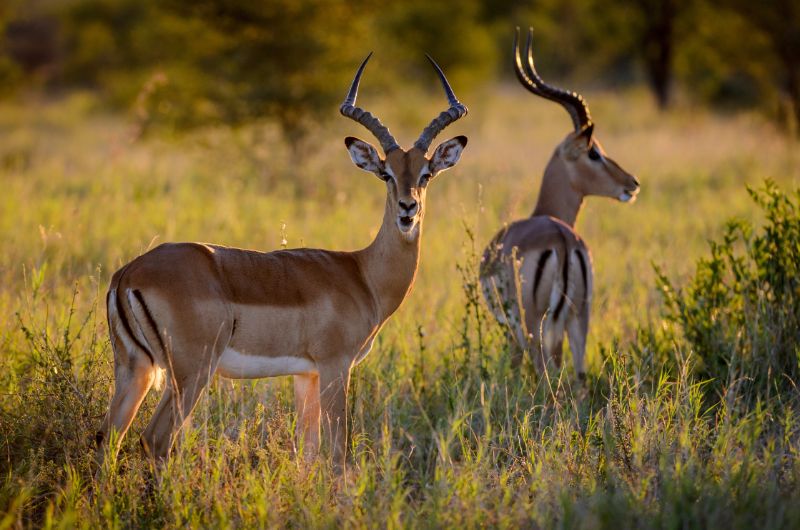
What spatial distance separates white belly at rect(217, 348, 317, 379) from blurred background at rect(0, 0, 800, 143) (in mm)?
4361

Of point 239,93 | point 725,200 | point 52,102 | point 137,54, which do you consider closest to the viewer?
point 725,200

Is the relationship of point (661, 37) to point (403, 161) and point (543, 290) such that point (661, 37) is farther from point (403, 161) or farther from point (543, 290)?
point (403, 161)

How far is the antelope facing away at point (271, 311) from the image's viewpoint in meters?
3.65

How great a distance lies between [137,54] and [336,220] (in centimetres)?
1456

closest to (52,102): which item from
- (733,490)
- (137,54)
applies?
(137,54)

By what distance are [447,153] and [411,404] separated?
1.25 meters

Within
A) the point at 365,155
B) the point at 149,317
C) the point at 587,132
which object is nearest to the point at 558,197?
the point at 587,132

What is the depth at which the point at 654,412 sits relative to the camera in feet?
12.6

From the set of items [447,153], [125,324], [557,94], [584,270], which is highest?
[557,94]

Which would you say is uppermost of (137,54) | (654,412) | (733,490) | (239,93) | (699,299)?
(137,54)

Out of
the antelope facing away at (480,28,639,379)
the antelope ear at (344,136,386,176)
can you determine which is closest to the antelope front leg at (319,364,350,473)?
the antelope ear at (344,136,386,176)

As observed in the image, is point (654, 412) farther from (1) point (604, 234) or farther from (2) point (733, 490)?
(1) point (604, 234)

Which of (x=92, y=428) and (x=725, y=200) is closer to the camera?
(x=92, y=428)

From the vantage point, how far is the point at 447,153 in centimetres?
478
